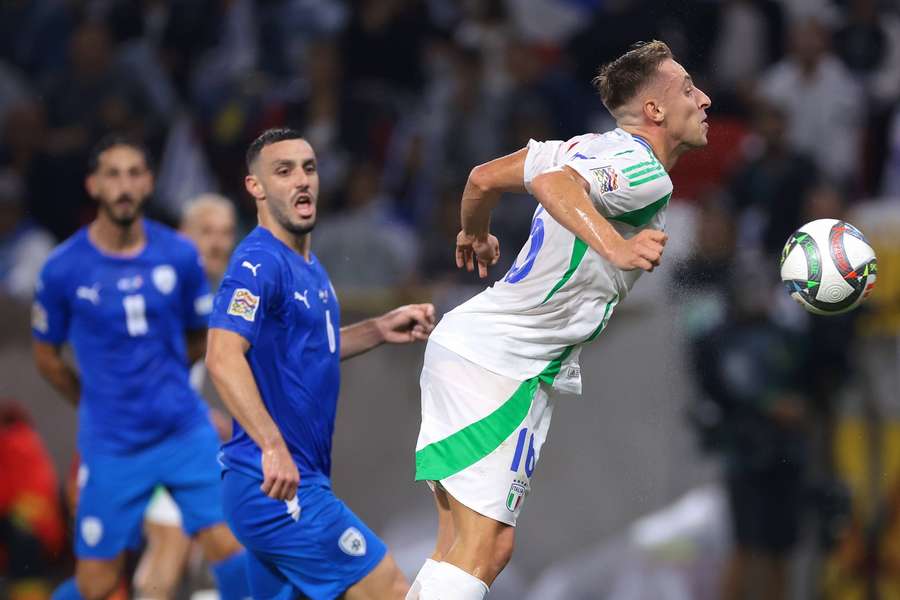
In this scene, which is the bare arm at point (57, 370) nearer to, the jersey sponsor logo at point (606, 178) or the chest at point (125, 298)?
the chest at point (125, 298)

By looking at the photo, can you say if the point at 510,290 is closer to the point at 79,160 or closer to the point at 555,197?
the point at 555,197

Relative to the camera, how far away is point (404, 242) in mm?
9266

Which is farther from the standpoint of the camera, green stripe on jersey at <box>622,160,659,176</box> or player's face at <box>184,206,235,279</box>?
player's face at <box>184,206,235,279</box>

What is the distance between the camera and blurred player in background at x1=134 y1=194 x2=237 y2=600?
271 inches

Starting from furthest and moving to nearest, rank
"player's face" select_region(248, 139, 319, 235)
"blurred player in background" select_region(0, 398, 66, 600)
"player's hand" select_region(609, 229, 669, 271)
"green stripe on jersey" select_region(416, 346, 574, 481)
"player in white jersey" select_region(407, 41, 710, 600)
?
"blurred player in background" select_region(0, 398, 66, 600) → "player's face" select_region(248, 139, 319, 235) → "green stripe on jersey" select_region(416, 346, 574, 481) → "player in white jersey" select_region(407, 41, 710, 600) → "player's hand" select_region(609, 229, 669, 271)

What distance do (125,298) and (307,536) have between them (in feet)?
6.88

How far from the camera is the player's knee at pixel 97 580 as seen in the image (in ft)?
21.3

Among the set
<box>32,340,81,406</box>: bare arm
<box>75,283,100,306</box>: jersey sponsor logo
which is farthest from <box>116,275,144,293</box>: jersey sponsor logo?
<box>32,340,81,406</box>: bare arm

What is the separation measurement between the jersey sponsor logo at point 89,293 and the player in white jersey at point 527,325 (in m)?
2.29

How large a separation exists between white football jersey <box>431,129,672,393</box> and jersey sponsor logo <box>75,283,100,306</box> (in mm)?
2331

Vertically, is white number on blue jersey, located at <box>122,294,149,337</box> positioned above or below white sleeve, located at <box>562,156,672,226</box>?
below

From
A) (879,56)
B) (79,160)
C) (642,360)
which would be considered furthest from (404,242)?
(879,56)

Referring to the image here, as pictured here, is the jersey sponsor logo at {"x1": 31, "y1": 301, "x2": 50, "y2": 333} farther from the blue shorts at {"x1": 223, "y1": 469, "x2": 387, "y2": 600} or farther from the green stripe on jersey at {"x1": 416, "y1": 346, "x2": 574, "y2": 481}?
the green stripe on jersey at {"x1": 416, "y1": 346, "x2": 574, "y2": 481}

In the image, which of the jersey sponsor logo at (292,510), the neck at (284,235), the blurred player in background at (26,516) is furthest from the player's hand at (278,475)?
the blurred player in background at (26,516)
